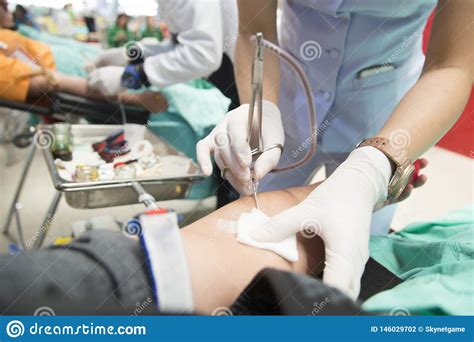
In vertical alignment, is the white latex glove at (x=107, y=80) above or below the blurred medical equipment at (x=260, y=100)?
below

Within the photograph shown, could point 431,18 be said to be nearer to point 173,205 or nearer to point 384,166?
point 384,166

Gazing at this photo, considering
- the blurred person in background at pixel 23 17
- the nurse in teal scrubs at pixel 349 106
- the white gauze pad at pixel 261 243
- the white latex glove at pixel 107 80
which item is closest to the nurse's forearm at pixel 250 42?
the nurse in teal scrubs at pixel 349 106

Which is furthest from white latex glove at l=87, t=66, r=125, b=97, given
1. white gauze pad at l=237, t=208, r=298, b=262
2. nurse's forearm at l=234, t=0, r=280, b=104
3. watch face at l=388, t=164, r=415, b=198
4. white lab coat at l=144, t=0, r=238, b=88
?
watch face at l=388, t=164, r=415, b=198

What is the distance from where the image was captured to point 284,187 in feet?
2.90

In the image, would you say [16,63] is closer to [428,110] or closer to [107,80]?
[107,80]

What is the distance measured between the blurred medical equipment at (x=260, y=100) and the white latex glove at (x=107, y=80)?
492 mm

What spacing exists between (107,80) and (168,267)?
2.33 feet

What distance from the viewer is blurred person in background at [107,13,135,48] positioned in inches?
45.9

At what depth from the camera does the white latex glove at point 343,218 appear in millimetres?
686

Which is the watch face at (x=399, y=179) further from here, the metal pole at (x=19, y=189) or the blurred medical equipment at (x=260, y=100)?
the metal pole at (x=19, y=189)

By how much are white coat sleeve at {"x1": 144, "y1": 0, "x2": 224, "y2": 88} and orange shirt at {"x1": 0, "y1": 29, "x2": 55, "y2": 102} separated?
0.33m

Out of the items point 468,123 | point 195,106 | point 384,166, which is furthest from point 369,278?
point 195,106

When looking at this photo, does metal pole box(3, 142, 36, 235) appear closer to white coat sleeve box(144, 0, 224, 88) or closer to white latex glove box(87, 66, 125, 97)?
white latex glove box(87, 66, 125, 97)

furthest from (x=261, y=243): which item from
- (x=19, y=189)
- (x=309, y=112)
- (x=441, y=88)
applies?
(x=19, y=189)
